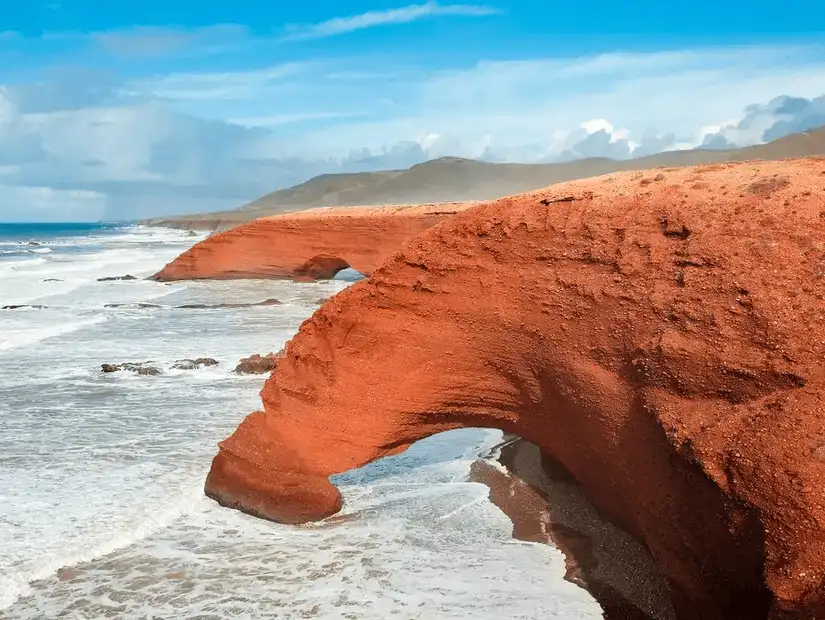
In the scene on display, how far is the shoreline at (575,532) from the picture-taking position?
13.8 ft

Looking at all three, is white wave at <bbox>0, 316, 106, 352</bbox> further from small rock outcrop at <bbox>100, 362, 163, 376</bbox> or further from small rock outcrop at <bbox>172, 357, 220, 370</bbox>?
small rock outcrop at <bbox>172, 357, 220, 370</bbox>

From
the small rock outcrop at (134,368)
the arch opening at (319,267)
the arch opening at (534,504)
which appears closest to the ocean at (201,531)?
the arch opening at (534,504)

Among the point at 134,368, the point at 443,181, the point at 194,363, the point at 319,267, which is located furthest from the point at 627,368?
the point at 443,181

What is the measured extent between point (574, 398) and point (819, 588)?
1.68m

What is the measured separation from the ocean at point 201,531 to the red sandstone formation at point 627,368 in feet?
1.63

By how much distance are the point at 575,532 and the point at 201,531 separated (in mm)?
2690

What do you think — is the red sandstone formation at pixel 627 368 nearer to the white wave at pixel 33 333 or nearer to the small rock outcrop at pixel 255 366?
the small rock outcrop at pixel 255 366

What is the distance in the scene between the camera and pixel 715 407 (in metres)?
3.58

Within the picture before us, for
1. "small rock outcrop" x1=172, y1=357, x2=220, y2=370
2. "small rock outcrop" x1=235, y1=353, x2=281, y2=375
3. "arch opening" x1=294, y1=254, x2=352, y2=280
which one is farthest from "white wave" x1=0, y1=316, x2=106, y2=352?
"arch opening" x1=294, y1=254, x2=352, y2=280

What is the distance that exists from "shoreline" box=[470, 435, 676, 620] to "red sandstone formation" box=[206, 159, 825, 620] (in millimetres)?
244

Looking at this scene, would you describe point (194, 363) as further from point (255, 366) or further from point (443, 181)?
point (443, 181)

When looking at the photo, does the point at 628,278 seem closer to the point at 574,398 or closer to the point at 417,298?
the point at 574,398

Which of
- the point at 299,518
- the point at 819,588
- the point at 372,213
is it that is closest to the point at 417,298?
the point at 299,518

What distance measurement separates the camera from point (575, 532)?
5082 mm
